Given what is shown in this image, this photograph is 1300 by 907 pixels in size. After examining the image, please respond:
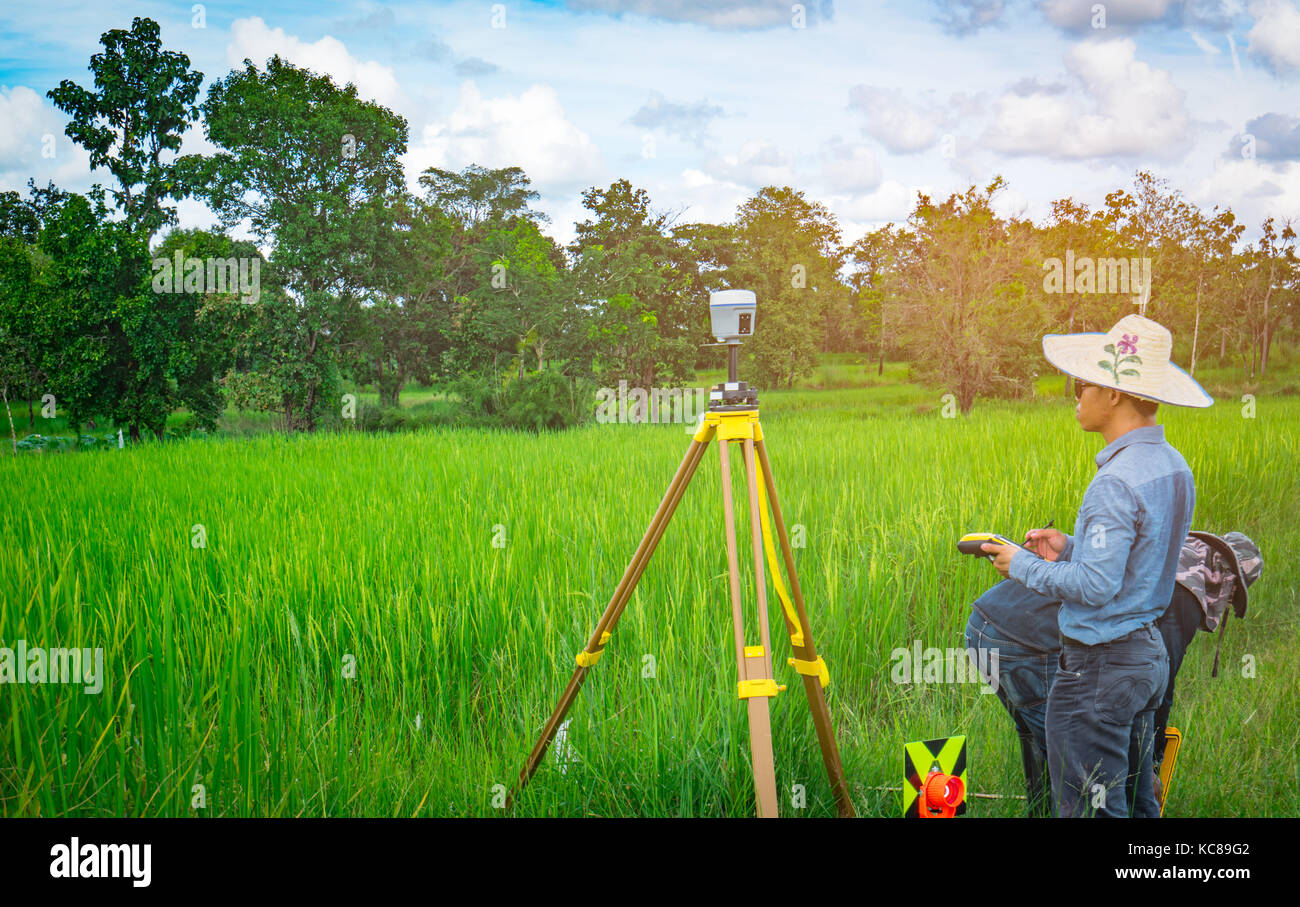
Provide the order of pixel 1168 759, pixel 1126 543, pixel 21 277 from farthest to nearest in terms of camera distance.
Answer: pixel 21 277 → pixel 1168 759 → pixel 1126 543

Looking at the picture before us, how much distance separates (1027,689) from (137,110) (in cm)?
1347

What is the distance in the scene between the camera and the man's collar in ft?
6.28

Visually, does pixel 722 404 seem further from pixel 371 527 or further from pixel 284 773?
pixel 371 527

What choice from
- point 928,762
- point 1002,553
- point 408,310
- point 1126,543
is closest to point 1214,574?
point 1126,543

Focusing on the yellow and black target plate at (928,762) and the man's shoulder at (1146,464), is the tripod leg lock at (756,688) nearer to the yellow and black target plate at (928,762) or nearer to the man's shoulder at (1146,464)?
the yellow and black target plate at (928,762)

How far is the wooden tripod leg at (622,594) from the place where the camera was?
7.32 ft

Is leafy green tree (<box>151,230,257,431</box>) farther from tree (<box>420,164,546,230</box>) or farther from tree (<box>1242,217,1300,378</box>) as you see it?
tree (<box>1242,217,1300,378</box>)

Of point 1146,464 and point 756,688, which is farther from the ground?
point 1146,464

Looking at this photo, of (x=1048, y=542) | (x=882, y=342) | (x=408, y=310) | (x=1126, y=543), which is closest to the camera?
(x=1126, y=543)

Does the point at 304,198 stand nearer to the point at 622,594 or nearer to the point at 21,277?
the point at 21,277

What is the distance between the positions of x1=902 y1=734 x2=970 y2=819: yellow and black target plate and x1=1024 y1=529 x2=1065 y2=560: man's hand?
25.7 inches

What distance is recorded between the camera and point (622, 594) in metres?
2.28

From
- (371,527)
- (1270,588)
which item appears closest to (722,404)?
(371,527)

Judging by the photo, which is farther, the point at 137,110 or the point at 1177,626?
the point at 137,110
